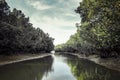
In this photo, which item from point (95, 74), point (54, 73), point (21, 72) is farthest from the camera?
point (21, 72)

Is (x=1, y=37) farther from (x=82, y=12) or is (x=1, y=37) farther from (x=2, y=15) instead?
(x=82, y=12)

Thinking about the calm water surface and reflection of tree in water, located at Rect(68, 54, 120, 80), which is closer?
the calm water surface

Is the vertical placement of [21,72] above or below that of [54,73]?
above

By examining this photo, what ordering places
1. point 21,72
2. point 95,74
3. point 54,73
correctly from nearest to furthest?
1. point 95,74
2. point 54,73
3. point 21,72

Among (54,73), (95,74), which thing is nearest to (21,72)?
(54,73)

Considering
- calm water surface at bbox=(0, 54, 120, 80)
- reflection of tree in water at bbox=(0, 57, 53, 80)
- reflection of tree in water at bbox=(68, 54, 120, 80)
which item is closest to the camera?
reflection of tree in water at bbox=(0, 57, 53, 80)

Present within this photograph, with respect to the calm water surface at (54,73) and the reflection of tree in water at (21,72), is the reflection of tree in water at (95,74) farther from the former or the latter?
the reflection of tree in water at (21,72)

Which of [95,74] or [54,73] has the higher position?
[54,73]

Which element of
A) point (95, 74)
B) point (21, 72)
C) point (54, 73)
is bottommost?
point (95, 74)

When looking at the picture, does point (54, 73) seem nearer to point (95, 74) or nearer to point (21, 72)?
point (21, 72)

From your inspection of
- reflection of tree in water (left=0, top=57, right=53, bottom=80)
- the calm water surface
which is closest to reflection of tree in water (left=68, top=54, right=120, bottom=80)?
the calm water surface

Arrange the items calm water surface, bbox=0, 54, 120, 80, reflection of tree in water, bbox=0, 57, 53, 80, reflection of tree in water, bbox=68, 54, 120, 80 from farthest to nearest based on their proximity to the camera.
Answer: reflection of tree in water, bbox=68, 54, 120, 80, calm water surface, bbox=0, 54, 120, 80, reflection of tree in water, bbox=0, 57, 53, 80

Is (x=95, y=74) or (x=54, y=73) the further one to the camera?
(x=54, y=73)

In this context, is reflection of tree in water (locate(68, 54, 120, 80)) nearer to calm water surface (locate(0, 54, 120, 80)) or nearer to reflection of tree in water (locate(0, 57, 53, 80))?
calm water surface (locate(0, 54, 120, 80))
